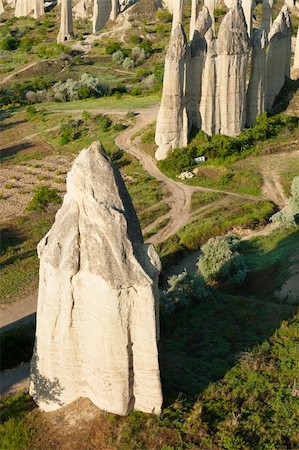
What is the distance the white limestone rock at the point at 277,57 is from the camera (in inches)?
1615

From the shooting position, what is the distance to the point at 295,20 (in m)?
79.2

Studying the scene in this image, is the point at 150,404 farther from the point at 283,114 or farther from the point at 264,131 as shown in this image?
the point at 283,114

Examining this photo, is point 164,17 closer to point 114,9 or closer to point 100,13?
point 114,9

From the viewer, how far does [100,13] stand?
274 ft

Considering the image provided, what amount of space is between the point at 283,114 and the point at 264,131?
3526mm

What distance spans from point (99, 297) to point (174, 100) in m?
26.3

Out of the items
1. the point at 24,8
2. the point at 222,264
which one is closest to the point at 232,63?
the point at 222,264

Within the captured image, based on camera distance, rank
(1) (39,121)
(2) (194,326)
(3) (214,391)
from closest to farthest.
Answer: (3) (214,391)
(2) (194,326)
(1) (39,121)

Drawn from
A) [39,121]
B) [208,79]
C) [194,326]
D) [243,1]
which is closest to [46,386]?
[194,326]

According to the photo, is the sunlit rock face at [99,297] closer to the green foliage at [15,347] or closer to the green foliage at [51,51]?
the green foliage at [15,347]

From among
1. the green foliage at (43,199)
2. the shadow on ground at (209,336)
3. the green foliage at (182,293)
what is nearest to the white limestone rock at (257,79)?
the green foliage at (43,199)

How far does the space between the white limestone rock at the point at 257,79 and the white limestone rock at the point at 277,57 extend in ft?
5.37

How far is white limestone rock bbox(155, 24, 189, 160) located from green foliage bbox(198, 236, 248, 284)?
14810 mm

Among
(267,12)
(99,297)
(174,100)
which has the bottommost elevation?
(99,297)
